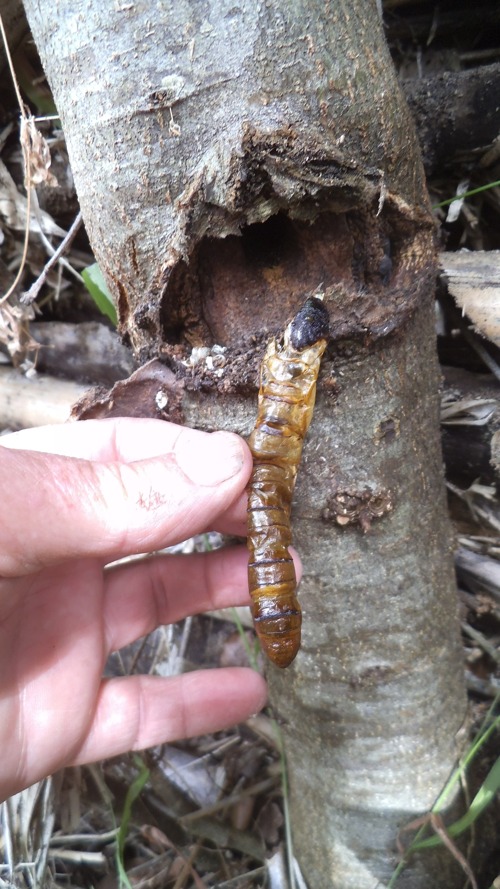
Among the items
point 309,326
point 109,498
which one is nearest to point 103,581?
point 109,498

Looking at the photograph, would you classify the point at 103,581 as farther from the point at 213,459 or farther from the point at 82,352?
the point at 82,352

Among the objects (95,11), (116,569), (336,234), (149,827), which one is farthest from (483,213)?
(149,827)

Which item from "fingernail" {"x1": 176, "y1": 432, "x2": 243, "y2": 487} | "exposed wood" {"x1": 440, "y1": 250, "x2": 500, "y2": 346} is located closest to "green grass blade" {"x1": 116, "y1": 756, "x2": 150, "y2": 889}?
"fingernail" {"x1": 176, "y1": 432, "x2": 243, "y2": 487}

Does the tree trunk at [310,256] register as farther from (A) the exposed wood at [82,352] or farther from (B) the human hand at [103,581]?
(A) the exposed wood at [82,352]

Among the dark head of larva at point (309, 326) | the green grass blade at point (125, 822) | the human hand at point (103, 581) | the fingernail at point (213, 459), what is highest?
the dark head of larva at point (309, 326)

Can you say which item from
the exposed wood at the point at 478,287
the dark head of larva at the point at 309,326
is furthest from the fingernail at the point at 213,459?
the exposed wood at the point at 478,287

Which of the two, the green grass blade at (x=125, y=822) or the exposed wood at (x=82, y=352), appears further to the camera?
the exposed wood at (x=82, y=352)
